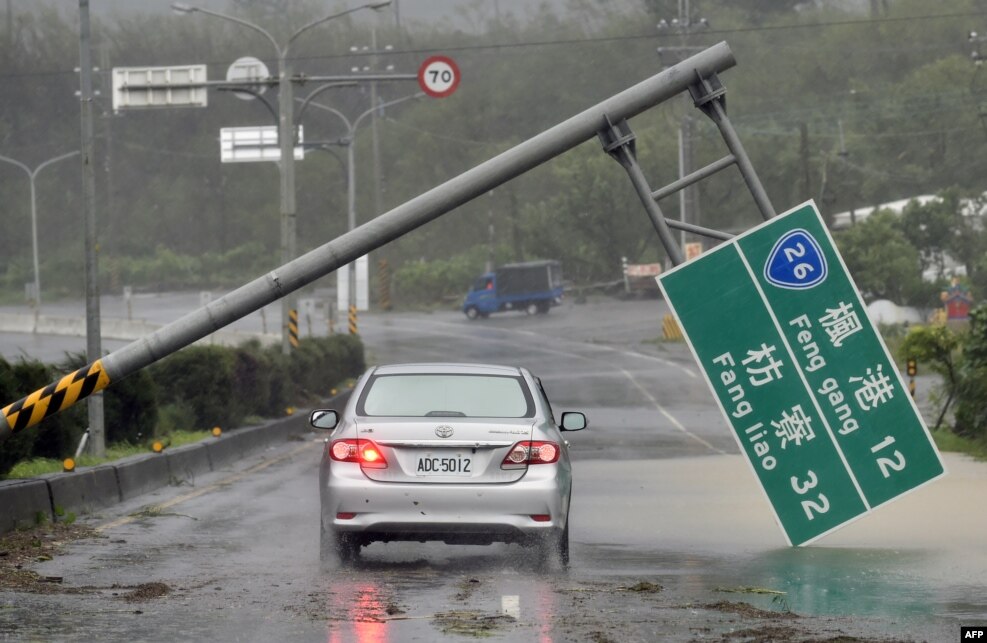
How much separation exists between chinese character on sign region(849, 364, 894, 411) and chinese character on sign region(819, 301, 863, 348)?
1.02 ft

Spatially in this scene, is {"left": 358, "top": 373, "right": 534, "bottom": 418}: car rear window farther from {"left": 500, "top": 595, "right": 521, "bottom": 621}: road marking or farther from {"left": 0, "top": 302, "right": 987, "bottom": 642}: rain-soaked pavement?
{"left": 500, "top": 595, "right": 521, "bottom": 621}: road marking

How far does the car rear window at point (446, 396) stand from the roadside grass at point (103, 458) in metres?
4.18

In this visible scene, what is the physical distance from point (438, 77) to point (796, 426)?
2407 cm

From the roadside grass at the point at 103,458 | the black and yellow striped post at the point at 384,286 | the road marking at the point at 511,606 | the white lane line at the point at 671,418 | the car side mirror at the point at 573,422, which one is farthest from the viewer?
the black and yellow striped post at the point at 384,286

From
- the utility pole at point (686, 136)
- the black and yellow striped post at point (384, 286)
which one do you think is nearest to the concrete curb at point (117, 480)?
the utility pole at point (686, 136)

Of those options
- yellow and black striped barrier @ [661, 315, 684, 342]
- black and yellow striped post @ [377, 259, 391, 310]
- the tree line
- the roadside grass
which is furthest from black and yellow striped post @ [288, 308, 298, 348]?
the tree line

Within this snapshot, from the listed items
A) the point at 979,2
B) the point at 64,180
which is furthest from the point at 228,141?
the point at 979,2

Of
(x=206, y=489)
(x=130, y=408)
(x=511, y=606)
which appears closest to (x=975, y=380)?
(x=206, y=489)

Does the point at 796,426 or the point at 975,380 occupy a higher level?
the point at 796,426

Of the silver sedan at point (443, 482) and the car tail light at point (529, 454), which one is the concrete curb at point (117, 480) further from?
the car tail light at point (529, 454)

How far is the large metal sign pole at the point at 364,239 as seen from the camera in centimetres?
1253

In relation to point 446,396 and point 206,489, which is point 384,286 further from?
point 446,396

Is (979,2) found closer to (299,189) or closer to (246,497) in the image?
(299,189)

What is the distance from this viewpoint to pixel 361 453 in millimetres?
10672
